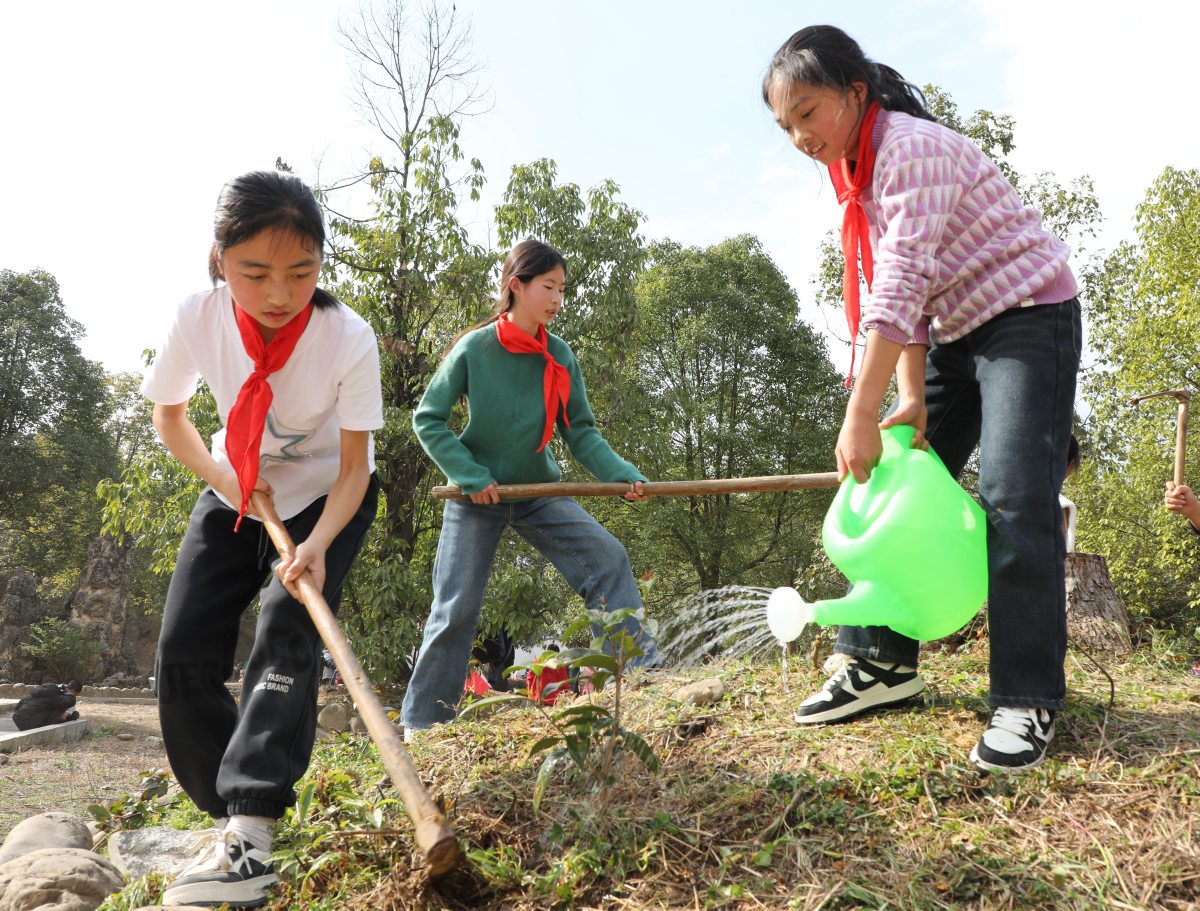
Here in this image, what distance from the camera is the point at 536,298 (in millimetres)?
3920

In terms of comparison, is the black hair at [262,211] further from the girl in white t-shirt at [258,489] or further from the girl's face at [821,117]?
the girl's face at [821,117]

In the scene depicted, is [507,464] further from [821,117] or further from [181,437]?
[821,117]

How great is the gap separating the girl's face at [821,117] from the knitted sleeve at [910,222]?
14 centimetres

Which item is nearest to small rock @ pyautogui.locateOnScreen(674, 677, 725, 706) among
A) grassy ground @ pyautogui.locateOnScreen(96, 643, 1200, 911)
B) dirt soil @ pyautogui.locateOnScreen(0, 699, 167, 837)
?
grassy ground @ pyautogui.locateOnScreen(96, 643, 1200, 911)

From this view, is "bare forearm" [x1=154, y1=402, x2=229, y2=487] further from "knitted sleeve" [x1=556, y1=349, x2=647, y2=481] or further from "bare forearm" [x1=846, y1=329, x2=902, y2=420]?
"bare forearm" [x1=846, y1=329, x2=902, y2=420]

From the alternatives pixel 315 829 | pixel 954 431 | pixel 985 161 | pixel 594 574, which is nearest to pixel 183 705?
pixel 315 829

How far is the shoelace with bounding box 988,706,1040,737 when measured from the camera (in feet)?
7.36

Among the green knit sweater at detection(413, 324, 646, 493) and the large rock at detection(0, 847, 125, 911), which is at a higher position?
the green knit sweater at detection(413, 324, 646, 493)

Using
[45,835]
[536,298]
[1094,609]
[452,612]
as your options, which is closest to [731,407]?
[1094,609]

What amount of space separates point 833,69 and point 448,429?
2034 mm

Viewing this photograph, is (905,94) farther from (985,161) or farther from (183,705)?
(183,705)

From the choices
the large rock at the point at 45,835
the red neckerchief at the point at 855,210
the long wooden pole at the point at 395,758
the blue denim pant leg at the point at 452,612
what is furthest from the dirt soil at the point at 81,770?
the red neckerchief at the point at 855,210

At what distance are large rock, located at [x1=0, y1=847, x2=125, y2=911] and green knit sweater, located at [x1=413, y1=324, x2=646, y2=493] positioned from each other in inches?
69.7

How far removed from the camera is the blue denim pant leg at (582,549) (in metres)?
3.78
